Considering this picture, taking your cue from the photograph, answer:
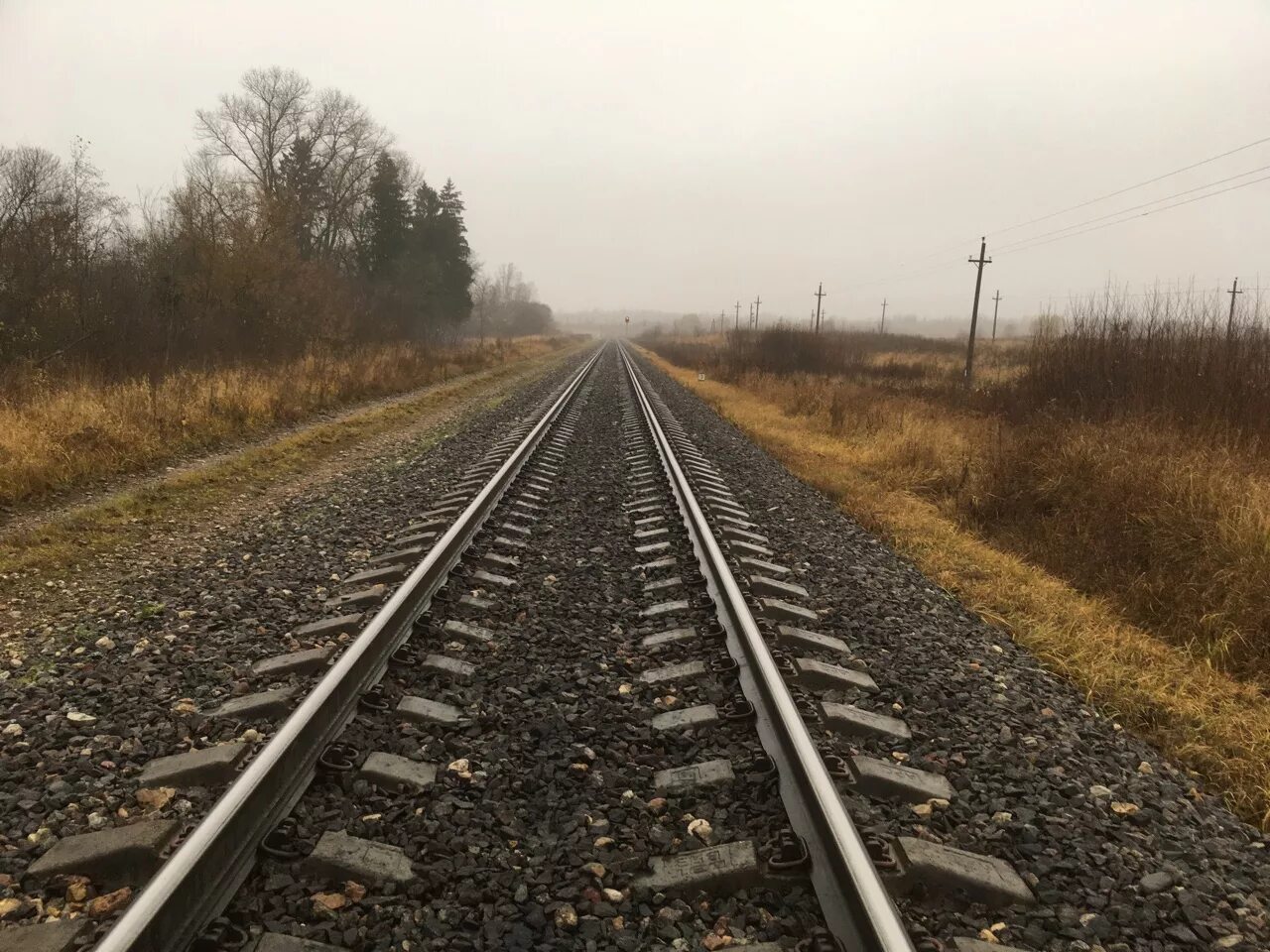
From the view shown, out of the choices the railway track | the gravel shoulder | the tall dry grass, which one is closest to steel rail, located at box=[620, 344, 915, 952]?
the railway track

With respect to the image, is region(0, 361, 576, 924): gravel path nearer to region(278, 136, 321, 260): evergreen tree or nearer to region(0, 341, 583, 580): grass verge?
region(0, 341, 583, 580): grass verge

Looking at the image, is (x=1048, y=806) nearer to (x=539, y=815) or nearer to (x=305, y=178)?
(x=539, y=815)

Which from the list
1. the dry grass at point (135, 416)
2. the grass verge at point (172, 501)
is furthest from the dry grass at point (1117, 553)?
the dry grass at point (135, 416)

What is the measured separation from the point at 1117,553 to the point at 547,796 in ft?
18.6

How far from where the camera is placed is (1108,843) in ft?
8.51

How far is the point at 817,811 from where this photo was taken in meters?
2.38

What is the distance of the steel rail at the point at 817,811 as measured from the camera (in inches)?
76.3

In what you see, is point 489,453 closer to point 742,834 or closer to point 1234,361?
point 742,834

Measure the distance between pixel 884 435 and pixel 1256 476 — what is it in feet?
20.3

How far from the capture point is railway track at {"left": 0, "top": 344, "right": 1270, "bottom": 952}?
2.05 m

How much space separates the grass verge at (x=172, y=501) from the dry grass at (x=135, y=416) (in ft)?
2.10

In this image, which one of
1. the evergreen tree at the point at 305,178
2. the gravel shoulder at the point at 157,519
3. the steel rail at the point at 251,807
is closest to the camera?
the steel rail at the point at 251,807

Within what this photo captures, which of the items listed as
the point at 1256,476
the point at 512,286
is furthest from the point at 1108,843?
the point at 512,286

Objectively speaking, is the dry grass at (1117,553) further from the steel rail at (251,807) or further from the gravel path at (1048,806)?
the steel rail at (251,807)
